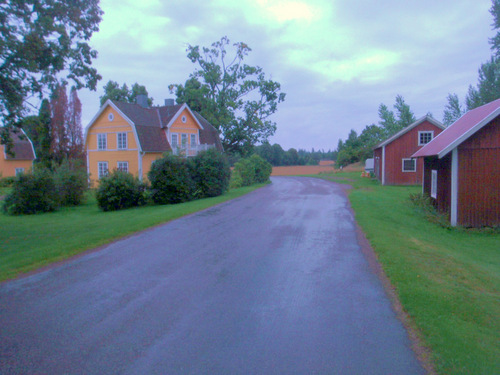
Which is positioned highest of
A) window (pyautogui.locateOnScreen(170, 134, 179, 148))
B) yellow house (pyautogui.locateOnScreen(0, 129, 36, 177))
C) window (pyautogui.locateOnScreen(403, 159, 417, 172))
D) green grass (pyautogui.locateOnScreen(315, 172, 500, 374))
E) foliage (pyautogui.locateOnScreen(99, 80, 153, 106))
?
foliage (pyautogui.locateOnScreen(99, 80, 153, 106))

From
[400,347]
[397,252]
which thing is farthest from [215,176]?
[400,347]

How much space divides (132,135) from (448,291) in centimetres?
3345

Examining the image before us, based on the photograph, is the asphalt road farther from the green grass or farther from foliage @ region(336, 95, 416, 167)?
foliage @ region(336, 95, 416, 167)

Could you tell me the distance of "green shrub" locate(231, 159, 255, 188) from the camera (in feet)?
123

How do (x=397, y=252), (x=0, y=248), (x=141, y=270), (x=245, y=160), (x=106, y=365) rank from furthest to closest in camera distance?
(x=245, y=160), (x=0, y=248), (x=397, y=252), (x=141, y=270), (x=106, y=365)

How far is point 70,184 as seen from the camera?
28.3m

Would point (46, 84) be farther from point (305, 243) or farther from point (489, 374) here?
point (489, 374)

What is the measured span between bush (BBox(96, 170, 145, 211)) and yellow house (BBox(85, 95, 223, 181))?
10.9 metres

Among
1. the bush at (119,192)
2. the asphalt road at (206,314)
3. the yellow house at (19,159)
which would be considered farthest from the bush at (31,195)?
the yellow house at (19,159)

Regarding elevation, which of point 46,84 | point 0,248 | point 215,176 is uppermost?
point 46,84

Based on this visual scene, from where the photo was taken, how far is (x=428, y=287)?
7207 millimetres

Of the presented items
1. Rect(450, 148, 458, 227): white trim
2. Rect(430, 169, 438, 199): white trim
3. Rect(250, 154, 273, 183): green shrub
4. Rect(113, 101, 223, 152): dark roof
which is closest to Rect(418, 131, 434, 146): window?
Rect(250, 154, 273, 183): green shrub

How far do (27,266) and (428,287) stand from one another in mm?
7949

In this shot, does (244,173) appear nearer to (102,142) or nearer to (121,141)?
(121,141)
